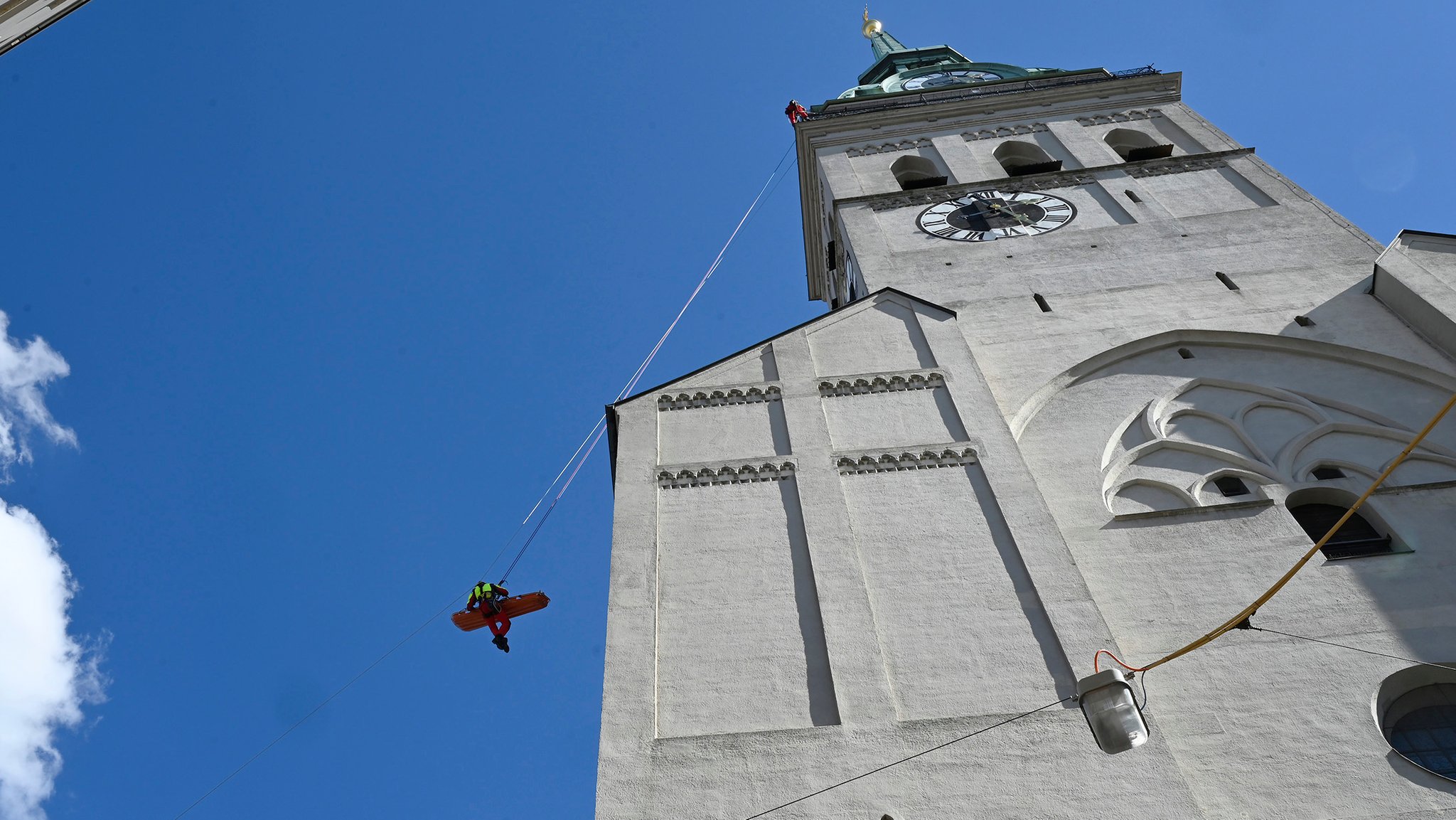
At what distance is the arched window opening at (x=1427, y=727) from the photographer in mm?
8188

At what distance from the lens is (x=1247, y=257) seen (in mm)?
15133

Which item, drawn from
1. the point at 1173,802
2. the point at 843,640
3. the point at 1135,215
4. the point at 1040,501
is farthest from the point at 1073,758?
the point at 1135,215

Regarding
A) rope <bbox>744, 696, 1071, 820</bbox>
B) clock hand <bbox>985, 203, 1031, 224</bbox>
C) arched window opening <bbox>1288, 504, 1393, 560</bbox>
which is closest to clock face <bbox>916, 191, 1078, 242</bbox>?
clock hand <bbox>985, 203, 1031, 224</bbox>

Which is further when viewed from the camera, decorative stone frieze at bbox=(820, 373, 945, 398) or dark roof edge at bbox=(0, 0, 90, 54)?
decorative stone frieze at bbox=(820, 373, 945, 398)

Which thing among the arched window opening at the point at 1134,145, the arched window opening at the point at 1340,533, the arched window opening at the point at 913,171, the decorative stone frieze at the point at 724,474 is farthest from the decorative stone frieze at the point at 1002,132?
the decorative stone frieze at the point at 724,474

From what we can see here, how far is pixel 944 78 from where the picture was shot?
29.6m

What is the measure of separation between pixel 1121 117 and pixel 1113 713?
17698mm

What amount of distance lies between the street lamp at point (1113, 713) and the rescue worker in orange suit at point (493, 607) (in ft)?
20.4

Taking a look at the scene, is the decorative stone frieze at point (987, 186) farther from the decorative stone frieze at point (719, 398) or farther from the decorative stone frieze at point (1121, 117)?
the decorative stone frieze at point (719, 398)

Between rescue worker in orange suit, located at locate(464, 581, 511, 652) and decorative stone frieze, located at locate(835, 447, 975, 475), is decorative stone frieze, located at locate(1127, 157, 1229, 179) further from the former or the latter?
rescue worker in orange suit, located at locate(464, 581, 511, 652)

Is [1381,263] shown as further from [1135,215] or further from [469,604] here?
[469,604]

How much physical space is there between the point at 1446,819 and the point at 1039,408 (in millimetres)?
5907

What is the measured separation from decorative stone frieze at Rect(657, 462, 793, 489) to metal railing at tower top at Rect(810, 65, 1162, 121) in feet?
45.0

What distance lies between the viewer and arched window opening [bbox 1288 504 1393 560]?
1006cm
